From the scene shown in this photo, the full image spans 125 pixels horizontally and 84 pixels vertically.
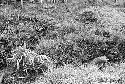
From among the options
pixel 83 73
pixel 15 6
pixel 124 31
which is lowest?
pixel 83 73

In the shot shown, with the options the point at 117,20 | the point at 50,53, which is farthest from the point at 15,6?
the point at 117,20

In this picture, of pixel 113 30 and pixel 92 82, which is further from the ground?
pixel 113 30

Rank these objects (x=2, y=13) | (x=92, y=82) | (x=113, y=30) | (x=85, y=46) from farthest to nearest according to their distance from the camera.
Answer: (x=2, y=13), (x=113, y=30), (x=85, y=46), (x=92, y=82)

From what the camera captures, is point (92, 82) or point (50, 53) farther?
point (50, 53)

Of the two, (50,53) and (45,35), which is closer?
(50,53)

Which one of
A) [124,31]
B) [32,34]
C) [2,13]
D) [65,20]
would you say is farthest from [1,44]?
[124,31]

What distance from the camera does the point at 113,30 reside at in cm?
1332

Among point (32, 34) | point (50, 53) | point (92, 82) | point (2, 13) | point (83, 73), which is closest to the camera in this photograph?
point (92, 82)

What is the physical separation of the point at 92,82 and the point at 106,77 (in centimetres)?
80

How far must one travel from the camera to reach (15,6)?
17203 millimetres

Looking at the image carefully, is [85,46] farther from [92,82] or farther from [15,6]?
[15,6]

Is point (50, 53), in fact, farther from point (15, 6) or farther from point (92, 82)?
point (15, 6)

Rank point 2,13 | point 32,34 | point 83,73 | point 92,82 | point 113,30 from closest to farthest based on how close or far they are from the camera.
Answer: point 92,82 → point 83,73 → point 32,34 → point 113,30 → point 2,13

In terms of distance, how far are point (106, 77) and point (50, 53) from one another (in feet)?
12.8
